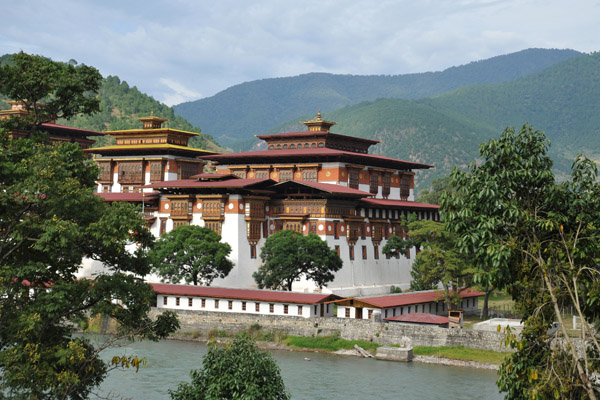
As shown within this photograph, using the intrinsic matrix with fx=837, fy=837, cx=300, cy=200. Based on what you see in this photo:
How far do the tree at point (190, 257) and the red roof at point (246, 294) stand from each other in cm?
222

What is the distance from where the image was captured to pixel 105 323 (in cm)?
6619

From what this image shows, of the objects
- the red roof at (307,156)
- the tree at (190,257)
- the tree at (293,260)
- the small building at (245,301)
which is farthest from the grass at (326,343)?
the red roof at (307,156)

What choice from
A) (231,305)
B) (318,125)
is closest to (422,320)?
(231,305)

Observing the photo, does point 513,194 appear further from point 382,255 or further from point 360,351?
point 382,255

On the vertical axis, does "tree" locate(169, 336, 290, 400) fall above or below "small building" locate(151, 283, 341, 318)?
below

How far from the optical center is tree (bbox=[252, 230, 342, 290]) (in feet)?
228

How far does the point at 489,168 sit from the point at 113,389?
93.9 feet

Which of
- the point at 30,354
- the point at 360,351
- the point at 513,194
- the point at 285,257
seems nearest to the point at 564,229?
the point at 513,194

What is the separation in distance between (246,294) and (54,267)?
123ft

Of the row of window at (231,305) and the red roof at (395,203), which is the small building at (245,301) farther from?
the red roof at (395,203)

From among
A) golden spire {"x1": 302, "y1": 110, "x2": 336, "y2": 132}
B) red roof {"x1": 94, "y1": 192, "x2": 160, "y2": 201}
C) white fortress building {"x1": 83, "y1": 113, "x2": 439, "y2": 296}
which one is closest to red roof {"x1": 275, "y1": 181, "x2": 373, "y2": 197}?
white fortress building {"x1": 83, "y1": 113, "x2": 439, "y2": 296}

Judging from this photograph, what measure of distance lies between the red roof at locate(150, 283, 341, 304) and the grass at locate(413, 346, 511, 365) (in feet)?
30.5

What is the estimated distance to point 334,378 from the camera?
48.8m

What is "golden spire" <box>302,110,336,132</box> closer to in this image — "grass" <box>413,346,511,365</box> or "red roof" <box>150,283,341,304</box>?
"red roof" <box>150,283,341,304</box>
